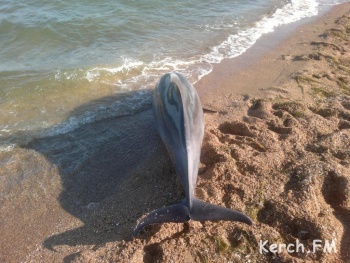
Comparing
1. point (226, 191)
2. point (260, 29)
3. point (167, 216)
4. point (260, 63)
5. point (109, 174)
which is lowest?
point (109, 174)

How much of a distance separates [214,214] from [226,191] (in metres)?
0.74

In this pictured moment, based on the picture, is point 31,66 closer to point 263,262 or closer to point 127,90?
point 127,90

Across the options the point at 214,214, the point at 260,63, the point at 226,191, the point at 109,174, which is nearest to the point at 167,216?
the point at 214,214

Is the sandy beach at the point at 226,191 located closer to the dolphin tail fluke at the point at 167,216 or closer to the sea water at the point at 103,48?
the dolphin tail fluke at the point at 167,216

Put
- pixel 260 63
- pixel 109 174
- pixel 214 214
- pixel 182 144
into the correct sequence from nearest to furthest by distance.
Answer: pixel 214 214, pixel 182 144, pixel 109 174, pixel 260 63

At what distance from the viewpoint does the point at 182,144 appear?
14.2ft

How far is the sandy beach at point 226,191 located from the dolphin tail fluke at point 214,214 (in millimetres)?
218

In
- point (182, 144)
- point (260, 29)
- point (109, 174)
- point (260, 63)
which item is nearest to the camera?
point (182, 144)

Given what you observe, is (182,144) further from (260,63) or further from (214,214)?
(260,63)

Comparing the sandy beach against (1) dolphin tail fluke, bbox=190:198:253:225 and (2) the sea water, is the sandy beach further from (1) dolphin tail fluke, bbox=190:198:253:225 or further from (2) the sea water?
(2) the sea water

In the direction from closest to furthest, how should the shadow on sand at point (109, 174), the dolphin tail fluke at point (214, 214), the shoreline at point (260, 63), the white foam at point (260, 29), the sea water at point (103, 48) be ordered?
the dolphin tail fluke at point (214, 214) < the shadow on sand at point (109, 174) < the sea water at point (103, 48) < the shoreline at point (260, 63) < the white foam at point (260, 29)

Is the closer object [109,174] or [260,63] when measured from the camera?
[109,174]

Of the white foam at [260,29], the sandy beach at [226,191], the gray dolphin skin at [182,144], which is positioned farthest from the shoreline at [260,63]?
the gray dolphin skin at [182,144]

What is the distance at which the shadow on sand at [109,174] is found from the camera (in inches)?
162
